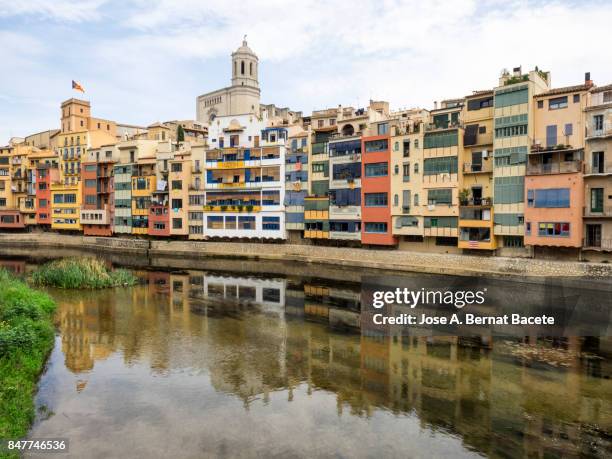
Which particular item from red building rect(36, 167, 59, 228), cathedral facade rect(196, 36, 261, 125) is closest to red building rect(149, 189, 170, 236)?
red building rect(36, 167, 59, 228)

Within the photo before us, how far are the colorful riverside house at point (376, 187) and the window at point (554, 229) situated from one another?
48.6 ft

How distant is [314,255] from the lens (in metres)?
56.3

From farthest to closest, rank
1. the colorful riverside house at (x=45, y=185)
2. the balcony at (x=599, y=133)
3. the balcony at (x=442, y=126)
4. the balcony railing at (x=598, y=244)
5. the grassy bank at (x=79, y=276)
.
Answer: the colorful riverside house at (x=45, y=185), the balcony at (x=442, y=126), the balcony at (x=599, y=133), the grassy bank at (x=79, y=276), the balcony railing at (x=598, y=244)

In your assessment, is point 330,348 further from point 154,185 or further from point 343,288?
point 154,185

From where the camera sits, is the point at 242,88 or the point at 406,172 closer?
the point at 406,172

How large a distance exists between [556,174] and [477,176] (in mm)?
7481

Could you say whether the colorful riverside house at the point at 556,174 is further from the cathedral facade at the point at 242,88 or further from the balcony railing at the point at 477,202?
the cathedral facade at the point at 242,88

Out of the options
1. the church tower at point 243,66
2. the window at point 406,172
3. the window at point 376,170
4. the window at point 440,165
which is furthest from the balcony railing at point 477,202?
the church tower at point 243,66

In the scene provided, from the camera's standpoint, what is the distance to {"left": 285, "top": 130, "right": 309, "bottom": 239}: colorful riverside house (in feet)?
196

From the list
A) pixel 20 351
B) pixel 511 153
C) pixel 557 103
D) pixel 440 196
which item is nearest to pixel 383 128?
pixel 440 196

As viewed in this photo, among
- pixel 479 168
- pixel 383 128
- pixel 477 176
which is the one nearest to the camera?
pixel 479 168

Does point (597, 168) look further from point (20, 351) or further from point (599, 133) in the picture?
point (20, 351)

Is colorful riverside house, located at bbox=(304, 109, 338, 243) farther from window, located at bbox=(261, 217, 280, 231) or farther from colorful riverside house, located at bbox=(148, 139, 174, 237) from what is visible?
colorful riverside house, located at bbox=(148, 139, 174, 237)

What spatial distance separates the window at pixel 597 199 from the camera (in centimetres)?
4031
